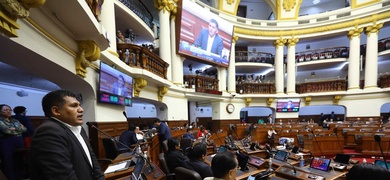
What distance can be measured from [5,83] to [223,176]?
301 inches

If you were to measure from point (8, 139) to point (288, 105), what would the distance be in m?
14.5

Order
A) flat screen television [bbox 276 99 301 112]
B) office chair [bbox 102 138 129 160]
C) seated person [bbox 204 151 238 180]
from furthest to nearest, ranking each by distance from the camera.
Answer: flat screen television [bbox 276 99 301 112]
office chair [bbox 102 138 129 160]
seated person [bbox 204 151 238 180]

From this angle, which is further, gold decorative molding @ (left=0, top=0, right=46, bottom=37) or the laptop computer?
the laptop computer

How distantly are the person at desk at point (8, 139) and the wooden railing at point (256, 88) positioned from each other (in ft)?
41.0

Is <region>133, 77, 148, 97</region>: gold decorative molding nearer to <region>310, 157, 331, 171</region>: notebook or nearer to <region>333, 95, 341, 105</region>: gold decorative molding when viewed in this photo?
<region>310, 157, 331, 171</region>: notebook

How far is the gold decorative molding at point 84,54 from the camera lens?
309 cm

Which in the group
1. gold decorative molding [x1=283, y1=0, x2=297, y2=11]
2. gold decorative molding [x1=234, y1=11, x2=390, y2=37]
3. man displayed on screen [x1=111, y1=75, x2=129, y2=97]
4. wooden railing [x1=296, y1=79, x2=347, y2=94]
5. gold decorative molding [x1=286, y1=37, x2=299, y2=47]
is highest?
gold decorative molding [x1=283, y1=0, x2=297, y2=11]

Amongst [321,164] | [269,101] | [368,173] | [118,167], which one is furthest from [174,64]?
[368,173]

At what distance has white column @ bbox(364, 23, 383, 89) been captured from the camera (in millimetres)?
11711

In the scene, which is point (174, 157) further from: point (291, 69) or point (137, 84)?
point (291, 69)

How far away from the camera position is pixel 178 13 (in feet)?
29.9

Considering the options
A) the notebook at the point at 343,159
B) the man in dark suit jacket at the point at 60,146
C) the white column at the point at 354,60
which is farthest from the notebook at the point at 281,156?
the white column at the point at 354,60

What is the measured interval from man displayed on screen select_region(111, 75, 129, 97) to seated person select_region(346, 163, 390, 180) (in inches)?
163

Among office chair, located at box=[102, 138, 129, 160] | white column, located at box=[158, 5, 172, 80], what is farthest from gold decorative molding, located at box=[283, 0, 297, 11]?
office chair, located at box=[102, 138, 129, 160]
